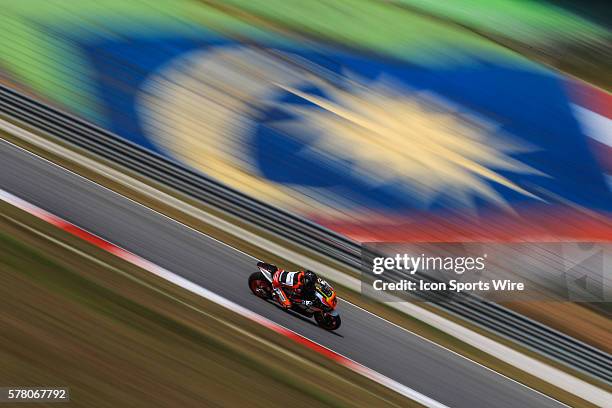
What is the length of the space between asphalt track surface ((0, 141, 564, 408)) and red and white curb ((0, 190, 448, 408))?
0.10 metres

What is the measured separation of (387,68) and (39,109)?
26.6 feet

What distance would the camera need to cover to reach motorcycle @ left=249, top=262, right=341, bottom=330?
542 inches

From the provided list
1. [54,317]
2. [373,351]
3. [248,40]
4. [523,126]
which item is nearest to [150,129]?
[248,40]

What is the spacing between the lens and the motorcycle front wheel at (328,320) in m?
13.9

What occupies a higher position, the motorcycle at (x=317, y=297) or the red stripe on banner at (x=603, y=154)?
the red stripe on banner at (x=603, y=154)

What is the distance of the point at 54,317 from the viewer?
43.0 feet

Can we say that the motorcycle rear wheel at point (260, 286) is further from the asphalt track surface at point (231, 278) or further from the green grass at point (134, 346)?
the green grass at point (134, 346)

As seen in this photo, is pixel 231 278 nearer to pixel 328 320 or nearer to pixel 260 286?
pixel 260 286

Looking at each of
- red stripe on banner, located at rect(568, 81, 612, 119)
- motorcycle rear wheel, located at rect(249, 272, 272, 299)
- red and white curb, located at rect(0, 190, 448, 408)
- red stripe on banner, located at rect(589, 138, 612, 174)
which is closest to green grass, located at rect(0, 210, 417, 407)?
red and white curb, located at rect(0, 190, 448, 408)

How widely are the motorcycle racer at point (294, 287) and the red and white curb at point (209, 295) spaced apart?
→ 1.69 ft

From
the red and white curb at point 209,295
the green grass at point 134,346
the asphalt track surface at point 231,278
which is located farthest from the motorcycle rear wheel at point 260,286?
the green grass at point 134,346

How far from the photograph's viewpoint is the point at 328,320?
13.9 metres

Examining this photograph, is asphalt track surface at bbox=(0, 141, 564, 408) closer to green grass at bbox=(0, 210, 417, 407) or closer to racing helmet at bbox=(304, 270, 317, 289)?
green grass at bbox=(0, 210, 417, 407)

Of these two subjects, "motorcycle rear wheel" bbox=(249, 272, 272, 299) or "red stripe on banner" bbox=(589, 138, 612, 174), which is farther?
"red stripe on banner" bbox=(589, 138, 612, 174)
